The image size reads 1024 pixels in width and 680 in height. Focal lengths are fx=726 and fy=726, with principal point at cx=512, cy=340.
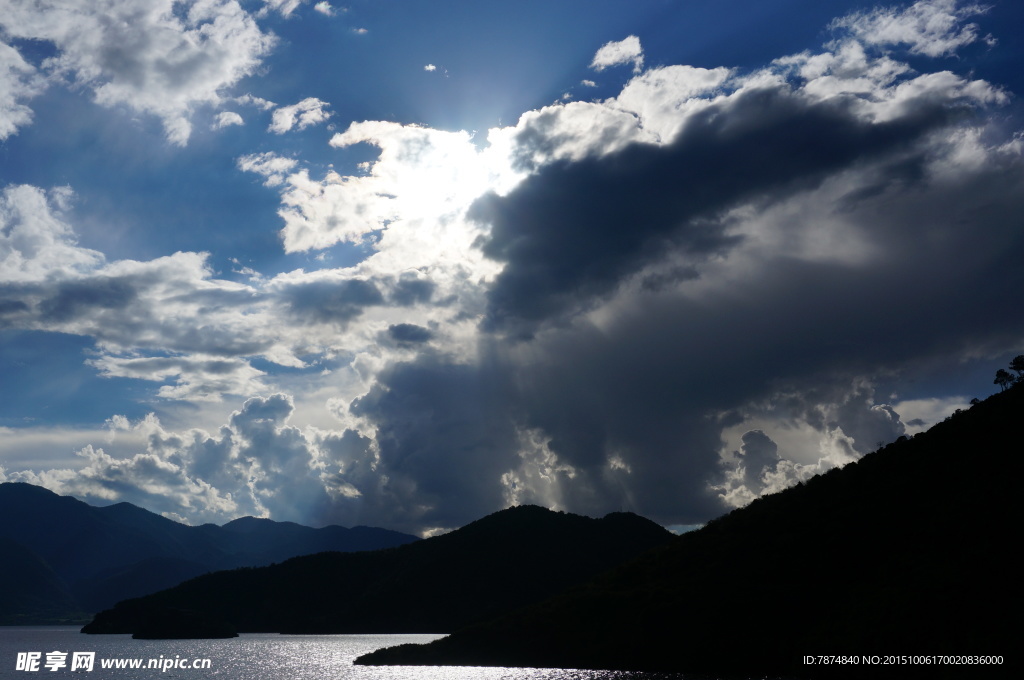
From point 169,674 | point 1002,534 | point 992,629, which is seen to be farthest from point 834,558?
point 169,674

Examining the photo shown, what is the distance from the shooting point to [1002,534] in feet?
409

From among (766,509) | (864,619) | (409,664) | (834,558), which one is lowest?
(409,664)

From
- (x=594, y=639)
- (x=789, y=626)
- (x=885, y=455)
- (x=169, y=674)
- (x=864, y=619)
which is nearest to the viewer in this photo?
(x=864, y=619)

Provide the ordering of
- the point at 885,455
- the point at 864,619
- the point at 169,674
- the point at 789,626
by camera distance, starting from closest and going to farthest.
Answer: the point at 864,619 → the point at 789,626 → the point at 885,455 → the point at 169,674

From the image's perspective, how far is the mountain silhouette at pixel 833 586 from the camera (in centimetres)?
11450

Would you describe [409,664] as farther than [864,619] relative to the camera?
Yes

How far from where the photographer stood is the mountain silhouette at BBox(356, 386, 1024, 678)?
114500 millimetres

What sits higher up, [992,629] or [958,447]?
[958,447]

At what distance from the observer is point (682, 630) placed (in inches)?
5837

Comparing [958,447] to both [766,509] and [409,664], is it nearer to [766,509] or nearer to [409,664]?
[766,509]

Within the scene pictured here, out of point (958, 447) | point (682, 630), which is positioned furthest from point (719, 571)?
point (958, 447)

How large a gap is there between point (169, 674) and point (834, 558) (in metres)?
167

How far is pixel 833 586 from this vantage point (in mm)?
140500

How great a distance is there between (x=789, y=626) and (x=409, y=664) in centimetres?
10544
